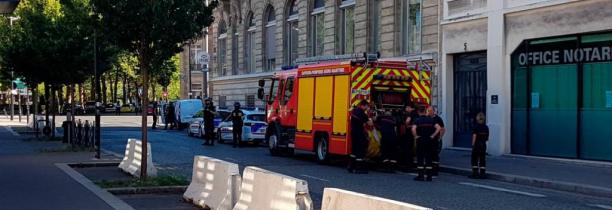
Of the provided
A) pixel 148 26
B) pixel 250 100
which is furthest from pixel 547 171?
pixel 250 100

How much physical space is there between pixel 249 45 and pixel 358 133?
93.5 ft

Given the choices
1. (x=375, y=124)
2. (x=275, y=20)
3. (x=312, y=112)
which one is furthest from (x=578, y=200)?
(x=275, y=20)

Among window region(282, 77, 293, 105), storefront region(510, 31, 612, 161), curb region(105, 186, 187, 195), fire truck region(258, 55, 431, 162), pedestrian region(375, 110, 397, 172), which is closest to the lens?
curb region(105, 186, 187, 195)

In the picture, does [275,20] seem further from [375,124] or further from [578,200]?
[578,200]

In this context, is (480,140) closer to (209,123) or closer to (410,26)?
(410,26)

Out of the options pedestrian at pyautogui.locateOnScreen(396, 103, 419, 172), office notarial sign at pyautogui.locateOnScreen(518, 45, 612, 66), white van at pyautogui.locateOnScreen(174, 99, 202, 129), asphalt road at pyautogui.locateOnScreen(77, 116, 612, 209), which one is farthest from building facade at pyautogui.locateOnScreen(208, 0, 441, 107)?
pedestrian at pyautogui.locateOnScreen(396, 103, 419, 172)

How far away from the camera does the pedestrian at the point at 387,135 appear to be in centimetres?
1775

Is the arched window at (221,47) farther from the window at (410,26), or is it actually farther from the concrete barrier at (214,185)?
the concrete barrier at (214,185)

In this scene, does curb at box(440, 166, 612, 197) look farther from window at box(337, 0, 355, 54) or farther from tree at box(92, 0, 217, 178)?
window at box(337, 0, 355, 54)

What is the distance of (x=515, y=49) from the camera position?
2127cm

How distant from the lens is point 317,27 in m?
35.6

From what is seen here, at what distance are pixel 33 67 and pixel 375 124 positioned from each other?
15.6 m

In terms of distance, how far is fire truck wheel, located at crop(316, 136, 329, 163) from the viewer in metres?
19.4

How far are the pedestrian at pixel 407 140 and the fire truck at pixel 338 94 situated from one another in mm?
721
